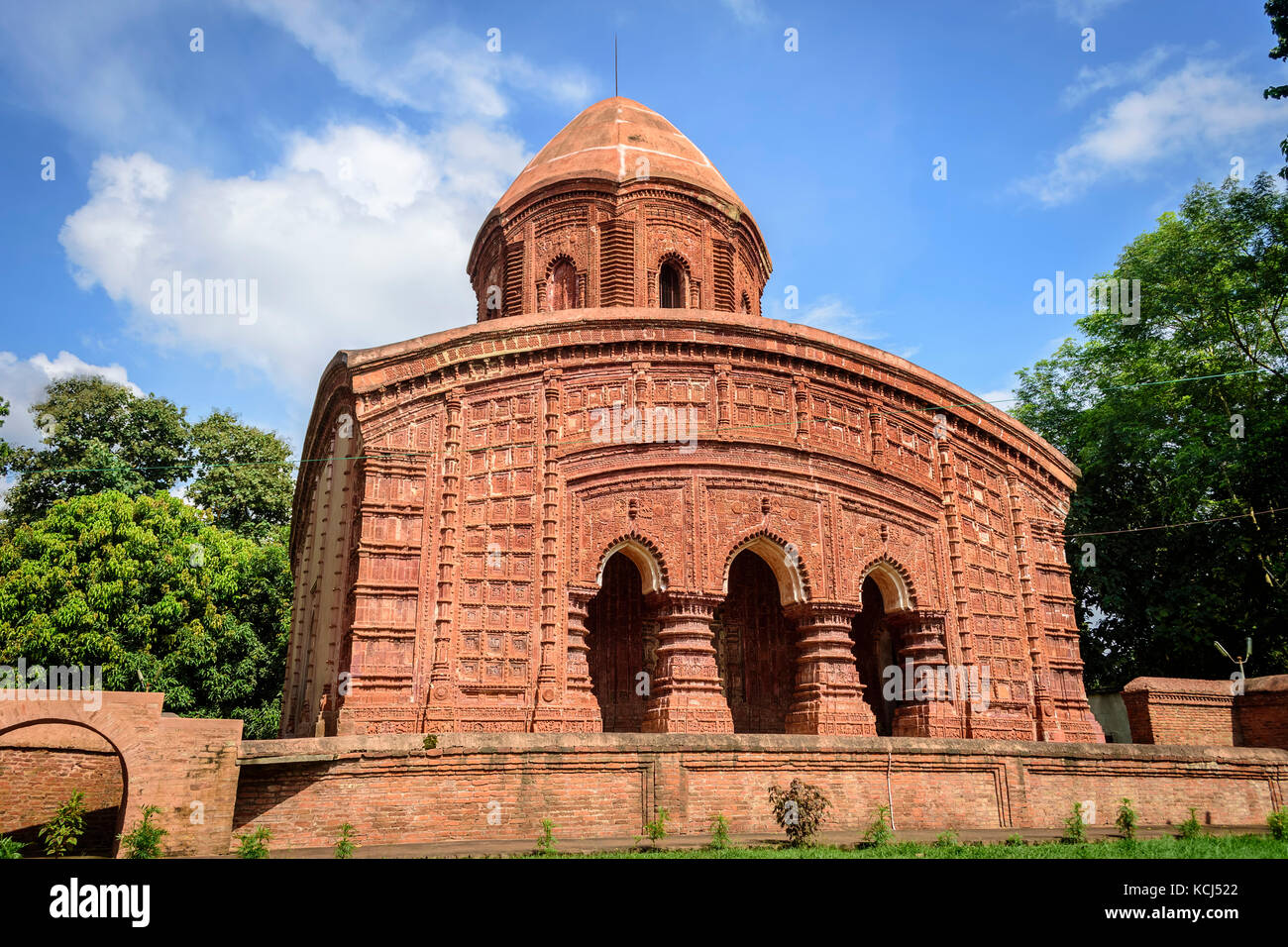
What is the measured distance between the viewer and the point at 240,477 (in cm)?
2897

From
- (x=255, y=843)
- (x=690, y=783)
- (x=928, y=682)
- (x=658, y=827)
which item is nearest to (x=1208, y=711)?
(x=928, y=682)

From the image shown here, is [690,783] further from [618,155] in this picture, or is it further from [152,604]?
[152,604]

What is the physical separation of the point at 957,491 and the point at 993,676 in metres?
3.23

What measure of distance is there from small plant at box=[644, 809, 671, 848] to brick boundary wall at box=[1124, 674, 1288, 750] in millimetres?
9170

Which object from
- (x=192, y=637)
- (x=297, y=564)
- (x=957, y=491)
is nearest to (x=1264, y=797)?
(x=957, y=491)

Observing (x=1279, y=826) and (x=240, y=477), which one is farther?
(x=240, y=477)

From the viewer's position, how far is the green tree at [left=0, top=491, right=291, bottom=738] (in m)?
19.1

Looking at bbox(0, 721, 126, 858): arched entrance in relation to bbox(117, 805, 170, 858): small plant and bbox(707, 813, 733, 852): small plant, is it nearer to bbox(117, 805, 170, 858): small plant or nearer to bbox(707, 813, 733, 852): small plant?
bbox(117, 805, 170, 858): small plant

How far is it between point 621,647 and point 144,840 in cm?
844

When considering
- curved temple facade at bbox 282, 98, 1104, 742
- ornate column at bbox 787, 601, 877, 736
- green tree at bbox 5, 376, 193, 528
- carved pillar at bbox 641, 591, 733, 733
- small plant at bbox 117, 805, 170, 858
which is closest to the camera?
small plant at bbox 117, 805, 170, 858

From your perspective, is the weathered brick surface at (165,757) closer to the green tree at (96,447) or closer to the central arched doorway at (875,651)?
the central arched doorway at (875,651)

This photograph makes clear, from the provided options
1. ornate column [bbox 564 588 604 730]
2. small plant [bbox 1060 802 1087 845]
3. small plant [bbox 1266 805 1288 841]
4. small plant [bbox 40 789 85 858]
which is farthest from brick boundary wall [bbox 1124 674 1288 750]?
small plant [bbox 40 789 85 858]

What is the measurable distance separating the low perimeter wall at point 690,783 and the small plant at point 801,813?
126cm
